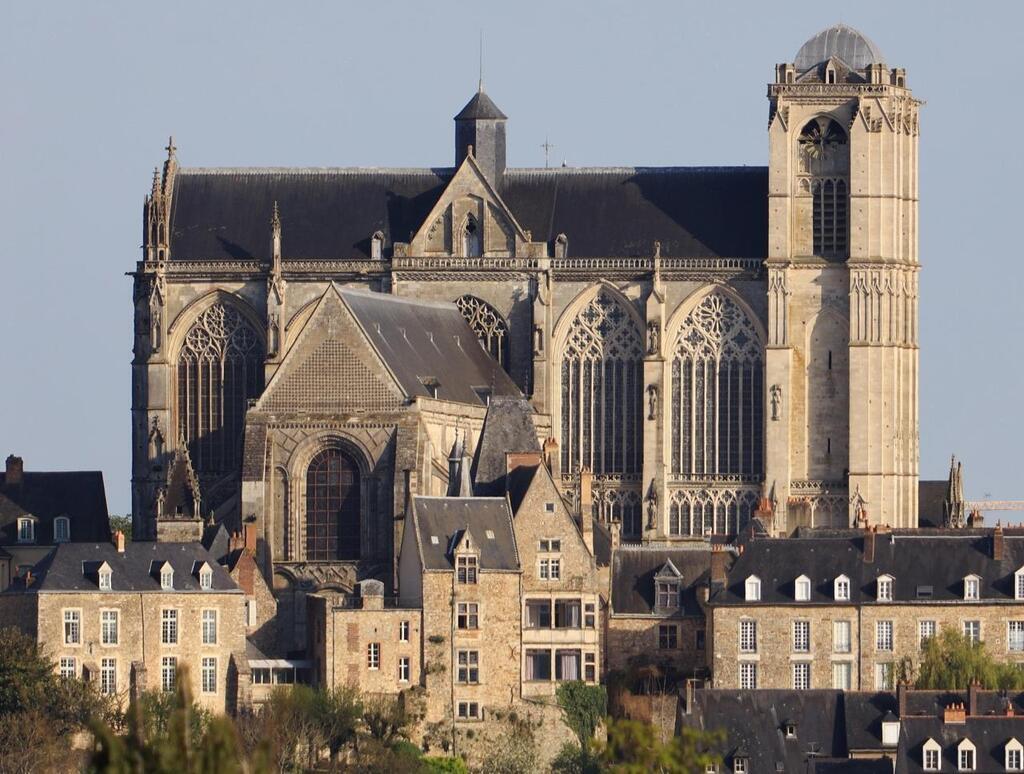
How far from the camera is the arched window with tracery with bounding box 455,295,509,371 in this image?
110m

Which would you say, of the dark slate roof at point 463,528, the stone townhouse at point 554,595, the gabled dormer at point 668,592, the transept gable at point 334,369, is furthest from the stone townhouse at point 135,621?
the transept gable at point 334,369

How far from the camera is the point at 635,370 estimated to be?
110750 millimetres

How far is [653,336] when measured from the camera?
10975cm

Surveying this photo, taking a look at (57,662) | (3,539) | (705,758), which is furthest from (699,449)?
(705,758)

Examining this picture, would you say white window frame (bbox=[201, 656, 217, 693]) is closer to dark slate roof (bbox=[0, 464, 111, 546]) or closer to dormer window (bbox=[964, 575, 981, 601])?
dark slate roof (bbox=[0, 464, 111, 546])

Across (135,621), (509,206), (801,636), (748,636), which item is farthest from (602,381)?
(135,621)

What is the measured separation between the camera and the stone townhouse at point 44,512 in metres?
99.2

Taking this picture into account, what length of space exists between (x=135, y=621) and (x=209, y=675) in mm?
2131

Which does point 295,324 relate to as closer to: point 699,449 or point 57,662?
point 699,449

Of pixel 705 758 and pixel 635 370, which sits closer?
pixel 705 758

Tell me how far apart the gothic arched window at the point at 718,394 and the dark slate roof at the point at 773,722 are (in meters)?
26.9

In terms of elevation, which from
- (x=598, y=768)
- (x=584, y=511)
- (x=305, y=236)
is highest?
(x=305, y=236)

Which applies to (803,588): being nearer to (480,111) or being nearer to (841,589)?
(841,589)

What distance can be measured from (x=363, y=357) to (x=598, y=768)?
19.2 metres
